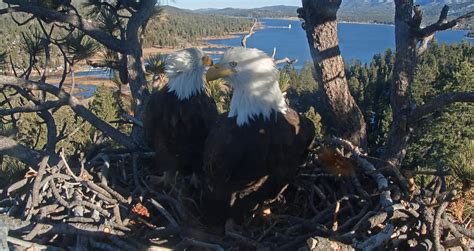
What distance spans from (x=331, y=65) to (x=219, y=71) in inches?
44.3

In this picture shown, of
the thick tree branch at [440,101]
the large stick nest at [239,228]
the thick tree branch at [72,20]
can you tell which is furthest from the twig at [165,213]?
the thick tree branch at [72,20]

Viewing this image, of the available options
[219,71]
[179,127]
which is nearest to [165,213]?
[179,127]

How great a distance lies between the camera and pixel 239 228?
318 centimetres

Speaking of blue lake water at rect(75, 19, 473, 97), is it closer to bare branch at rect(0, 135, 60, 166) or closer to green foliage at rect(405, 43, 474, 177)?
bare branch at rect(0, 135, 60, 166)

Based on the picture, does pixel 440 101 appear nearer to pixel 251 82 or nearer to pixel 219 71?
pixel 251 82

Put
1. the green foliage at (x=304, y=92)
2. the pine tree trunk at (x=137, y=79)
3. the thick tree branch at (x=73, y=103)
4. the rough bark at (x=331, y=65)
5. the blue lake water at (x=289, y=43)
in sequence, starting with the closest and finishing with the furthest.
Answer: the rough bark at (x=331, y=65) → the thick tree branch at (x=73, y=103) → the pine tree trunk at (x=137, y=79) → the blue lake water at (x=289, y=43) → the green foliage at (x=304, y=92)

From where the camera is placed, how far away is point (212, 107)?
12.0 ft

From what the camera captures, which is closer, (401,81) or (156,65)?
(401,81)

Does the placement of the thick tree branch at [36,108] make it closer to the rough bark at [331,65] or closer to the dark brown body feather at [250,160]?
the dark brown body feather at [250,160]

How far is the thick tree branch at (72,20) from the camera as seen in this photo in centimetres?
441

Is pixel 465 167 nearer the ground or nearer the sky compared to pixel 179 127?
nearer the ground

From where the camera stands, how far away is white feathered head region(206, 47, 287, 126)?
9.91 ft

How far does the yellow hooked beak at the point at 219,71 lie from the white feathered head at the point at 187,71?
Answer: 13.4 inches

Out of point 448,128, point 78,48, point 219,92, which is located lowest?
point 448,128
